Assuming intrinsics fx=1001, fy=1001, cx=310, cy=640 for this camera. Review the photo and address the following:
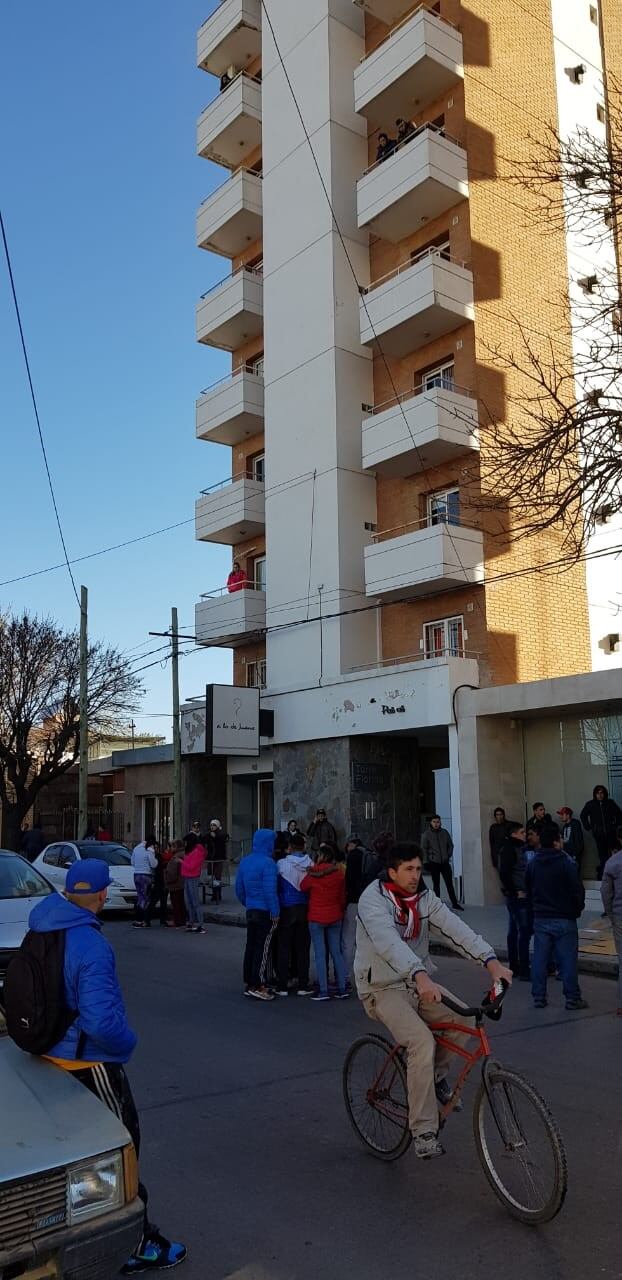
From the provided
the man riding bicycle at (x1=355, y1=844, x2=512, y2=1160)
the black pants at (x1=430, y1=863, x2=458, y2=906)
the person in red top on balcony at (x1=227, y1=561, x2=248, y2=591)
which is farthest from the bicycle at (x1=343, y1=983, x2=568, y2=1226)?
the person in red top on balcony at (x1=227, y1=561, x2=248, y2=591)

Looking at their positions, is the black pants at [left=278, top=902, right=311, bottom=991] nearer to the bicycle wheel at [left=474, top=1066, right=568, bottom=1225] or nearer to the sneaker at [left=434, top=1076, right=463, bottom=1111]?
the sneaker at [left=434, top=1076, right=463, bottom=1111]

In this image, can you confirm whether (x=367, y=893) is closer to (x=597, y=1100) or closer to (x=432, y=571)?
(x=597, y=1100)

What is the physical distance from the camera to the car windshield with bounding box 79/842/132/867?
20109 mm

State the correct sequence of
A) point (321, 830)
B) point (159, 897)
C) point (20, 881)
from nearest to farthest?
point (20, 881) < point (159, 897) < point (321, 830)

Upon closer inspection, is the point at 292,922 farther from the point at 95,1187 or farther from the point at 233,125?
the point at 233,125

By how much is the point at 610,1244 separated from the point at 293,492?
77.2 ft

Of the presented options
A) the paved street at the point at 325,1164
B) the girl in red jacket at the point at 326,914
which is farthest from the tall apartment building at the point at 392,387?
the paved street at the point at 325,1164

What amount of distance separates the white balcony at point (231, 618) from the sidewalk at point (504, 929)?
28.5ft

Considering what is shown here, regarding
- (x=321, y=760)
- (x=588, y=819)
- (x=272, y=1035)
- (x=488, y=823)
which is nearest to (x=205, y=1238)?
(x=272, y=1035)

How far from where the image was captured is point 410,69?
24.6 meters

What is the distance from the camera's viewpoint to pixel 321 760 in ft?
80.6

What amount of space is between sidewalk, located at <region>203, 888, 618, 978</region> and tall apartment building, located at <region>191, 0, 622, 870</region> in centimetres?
323

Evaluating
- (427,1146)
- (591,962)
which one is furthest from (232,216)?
(427,1146)

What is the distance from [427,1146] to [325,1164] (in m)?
0.88
